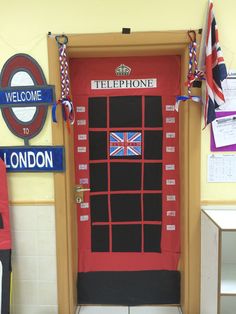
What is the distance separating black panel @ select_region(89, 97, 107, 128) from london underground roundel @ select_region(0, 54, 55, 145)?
33 centimetres

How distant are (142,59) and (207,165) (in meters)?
0.93

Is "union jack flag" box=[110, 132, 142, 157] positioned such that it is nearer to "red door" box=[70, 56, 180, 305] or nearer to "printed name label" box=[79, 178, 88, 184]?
"red door" box=[70, 56, 180, 305]

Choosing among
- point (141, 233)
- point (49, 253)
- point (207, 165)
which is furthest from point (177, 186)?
point (49, 253)

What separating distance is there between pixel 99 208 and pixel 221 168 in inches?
38.8

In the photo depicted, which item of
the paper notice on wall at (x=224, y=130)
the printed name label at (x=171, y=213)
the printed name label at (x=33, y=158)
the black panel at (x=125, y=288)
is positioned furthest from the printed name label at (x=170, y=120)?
the black panel at (x=125, y=288)

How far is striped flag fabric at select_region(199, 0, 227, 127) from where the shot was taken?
187 centimetres

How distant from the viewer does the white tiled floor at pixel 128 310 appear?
2.26m

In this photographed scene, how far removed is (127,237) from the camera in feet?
7.63

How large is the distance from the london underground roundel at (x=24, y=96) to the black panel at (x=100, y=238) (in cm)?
90

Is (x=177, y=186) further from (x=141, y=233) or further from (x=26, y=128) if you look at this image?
(x=26, y=128)

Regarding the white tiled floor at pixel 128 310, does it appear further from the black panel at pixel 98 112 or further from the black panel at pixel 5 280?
the black panel at pixel 98 112

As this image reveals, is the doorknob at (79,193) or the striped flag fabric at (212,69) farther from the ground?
the striped flag fabric at (212,69)

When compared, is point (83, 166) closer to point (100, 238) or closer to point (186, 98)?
point (100, 238)

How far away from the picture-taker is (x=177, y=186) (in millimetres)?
2252
